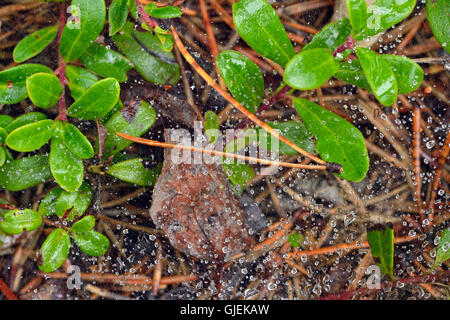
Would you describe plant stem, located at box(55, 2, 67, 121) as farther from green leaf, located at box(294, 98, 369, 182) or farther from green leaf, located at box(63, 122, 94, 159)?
green leaf, located at box(294, 98, 369, 182)

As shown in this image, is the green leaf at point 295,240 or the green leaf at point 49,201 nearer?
the green leaf at point 49,201

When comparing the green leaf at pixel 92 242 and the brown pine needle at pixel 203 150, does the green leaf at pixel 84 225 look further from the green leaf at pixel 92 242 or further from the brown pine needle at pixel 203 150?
the brown pine needle at pixel 203 150

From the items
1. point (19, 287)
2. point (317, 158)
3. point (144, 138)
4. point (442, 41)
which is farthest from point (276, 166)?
point (19, 287)

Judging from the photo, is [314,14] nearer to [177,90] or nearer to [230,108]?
[230,108]

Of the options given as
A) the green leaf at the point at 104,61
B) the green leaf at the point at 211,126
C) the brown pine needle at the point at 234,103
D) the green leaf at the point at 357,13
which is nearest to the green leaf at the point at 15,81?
the green leaf at the point at 104,61

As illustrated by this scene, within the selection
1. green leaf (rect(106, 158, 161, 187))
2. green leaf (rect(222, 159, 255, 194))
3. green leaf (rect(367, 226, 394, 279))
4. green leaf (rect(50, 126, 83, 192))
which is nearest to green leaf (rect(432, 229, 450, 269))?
green leaf (rect(367, 226, 394, 279))

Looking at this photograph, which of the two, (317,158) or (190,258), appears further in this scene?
(190,258)
